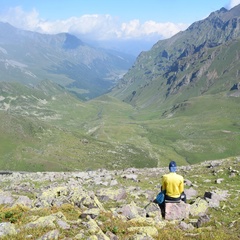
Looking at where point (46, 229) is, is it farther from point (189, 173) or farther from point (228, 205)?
point (189, 173)

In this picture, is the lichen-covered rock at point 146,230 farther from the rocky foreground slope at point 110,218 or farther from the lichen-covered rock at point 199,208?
the lichen-covered rock at point 199,208

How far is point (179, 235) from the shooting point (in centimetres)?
2273

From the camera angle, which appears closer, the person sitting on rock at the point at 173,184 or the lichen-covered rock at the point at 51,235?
the lichen-covered rock at the point at 51,235

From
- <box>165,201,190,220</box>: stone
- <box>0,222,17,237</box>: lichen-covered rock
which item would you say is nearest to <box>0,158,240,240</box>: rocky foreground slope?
→ <box>0,222,17,237</box>: lichen-covered rock

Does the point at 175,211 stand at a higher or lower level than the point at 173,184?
lower

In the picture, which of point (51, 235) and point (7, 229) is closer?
point (51, 235)

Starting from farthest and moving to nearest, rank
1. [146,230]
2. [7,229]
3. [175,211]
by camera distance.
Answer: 1. [175,211]
2. [146,230]
3. [7,229]

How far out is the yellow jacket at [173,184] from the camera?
1026 inches

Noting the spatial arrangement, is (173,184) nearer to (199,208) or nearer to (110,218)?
(110,218)

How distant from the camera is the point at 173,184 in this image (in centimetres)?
2628

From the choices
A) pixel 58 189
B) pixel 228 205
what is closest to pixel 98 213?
pixel 58 189

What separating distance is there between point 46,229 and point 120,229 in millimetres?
5154

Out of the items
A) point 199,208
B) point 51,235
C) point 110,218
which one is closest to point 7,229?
point 51,235

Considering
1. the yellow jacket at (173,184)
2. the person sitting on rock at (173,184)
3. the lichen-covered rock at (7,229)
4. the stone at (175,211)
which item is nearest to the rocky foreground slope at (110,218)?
the lichen-covered rock at (7,229)
